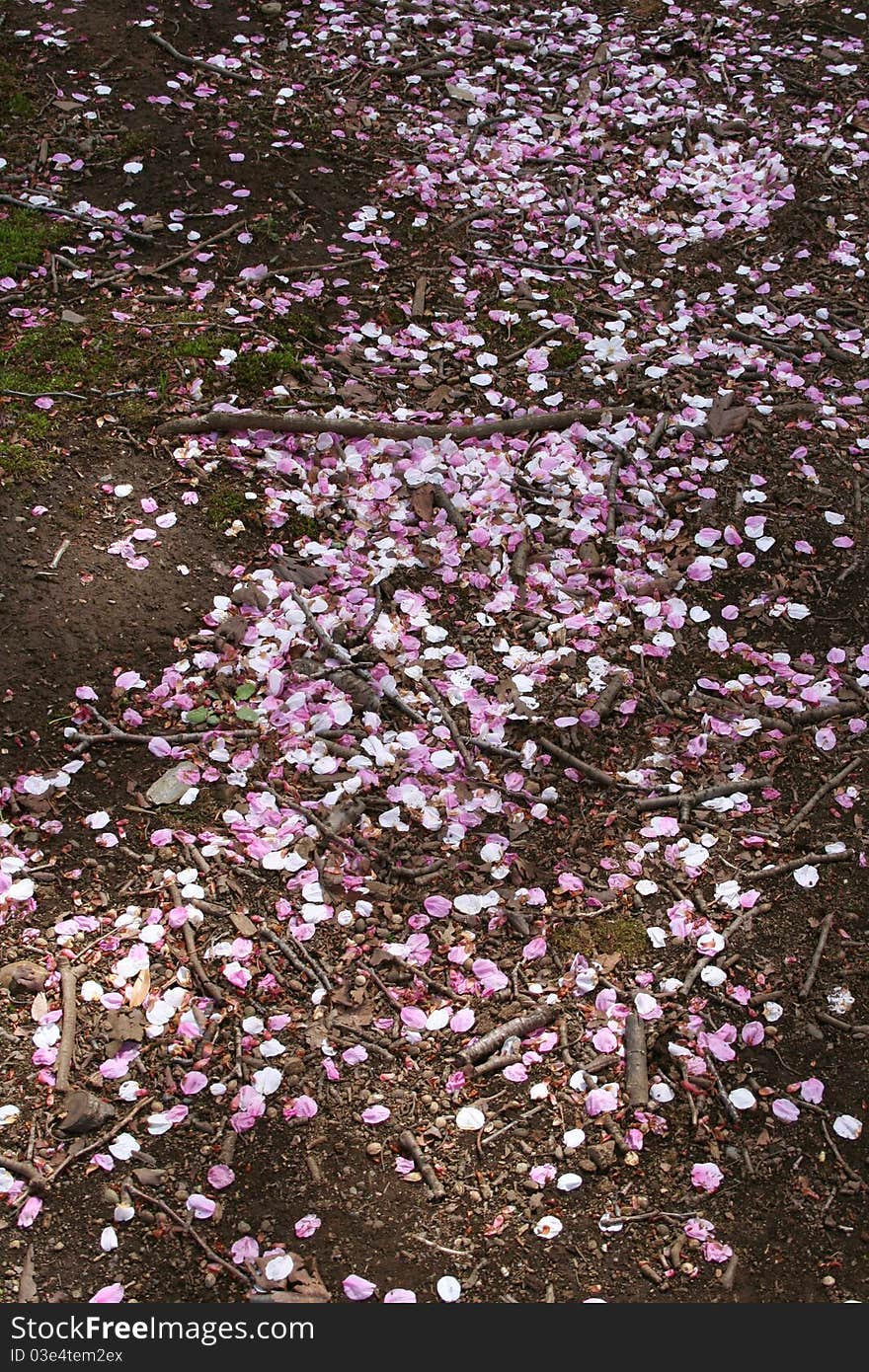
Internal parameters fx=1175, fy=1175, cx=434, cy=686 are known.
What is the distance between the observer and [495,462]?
200 inches

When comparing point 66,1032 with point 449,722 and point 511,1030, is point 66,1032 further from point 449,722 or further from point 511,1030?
point 449,722

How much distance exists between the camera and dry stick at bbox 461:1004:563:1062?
3283 millimetres

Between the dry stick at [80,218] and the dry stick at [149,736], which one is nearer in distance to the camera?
the dry stick at [149,736]

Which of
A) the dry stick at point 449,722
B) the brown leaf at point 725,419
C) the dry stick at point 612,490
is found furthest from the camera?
the brown leaf at point 725,419

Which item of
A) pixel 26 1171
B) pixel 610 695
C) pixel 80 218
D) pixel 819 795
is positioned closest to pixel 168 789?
pixel 26 1171

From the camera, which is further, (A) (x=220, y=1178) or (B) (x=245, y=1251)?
(A) (x=220, y=1178)

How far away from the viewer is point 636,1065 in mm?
3268

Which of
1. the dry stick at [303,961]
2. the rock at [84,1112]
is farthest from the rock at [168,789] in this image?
the rock at [84,1112]

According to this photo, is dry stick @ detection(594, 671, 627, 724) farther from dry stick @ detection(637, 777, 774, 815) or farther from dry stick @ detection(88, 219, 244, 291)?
dry stick @ detection(88, 219, 244, 291)

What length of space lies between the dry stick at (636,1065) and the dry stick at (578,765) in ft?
2.90

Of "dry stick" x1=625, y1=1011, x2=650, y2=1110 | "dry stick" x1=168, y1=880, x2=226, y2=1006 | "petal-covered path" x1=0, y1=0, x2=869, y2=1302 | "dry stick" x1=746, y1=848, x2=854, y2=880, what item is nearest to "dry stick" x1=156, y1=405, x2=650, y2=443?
"petal-covered path" x1=0, y1=0, x2=869, y2=1302

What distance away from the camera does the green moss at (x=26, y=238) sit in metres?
5.67

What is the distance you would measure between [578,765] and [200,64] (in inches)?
213

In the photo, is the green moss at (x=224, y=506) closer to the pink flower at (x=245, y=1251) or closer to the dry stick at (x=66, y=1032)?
the dry stick at (x=66, y=1032)
